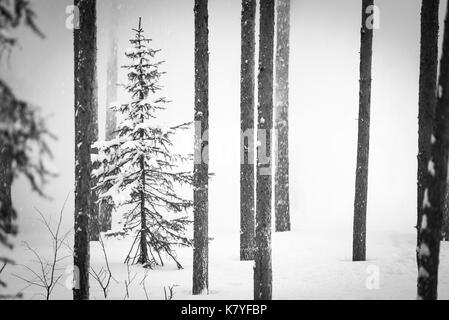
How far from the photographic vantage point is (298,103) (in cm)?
5172

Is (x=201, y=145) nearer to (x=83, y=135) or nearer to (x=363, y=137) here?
(x=83, y=135)

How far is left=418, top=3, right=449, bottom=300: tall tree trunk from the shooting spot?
5.70m

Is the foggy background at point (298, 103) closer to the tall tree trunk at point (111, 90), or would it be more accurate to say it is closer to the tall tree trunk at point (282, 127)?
the tall tree trunk at point (111, 90)

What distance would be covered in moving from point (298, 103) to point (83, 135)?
153ft

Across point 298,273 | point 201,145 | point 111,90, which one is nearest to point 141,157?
point 201,145

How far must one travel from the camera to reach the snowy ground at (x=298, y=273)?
28.7ft

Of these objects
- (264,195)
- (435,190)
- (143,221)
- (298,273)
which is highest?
(435,190)

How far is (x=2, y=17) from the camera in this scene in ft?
11.8

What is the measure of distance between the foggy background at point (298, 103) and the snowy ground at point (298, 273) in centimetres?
1516

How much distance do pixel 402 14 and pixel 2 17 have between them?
281 feet

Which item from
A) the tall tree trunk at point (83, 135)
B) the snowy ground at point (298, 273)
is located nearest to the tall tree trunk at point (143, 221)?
the snowy ground at point (298, 273)

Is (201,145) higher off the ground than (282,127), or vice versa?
(282,127)

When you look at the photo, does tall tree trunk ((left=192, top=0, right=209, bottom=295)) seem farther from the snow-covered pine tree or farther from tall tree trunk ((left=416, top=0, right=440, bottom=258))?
tall tree trunk ((left=416, top=0, right=440, bottom=258))

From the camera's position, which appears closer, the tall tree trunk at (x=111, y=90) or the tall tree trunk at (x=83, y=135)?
the tall tree trunk at (x=83, y=135)
